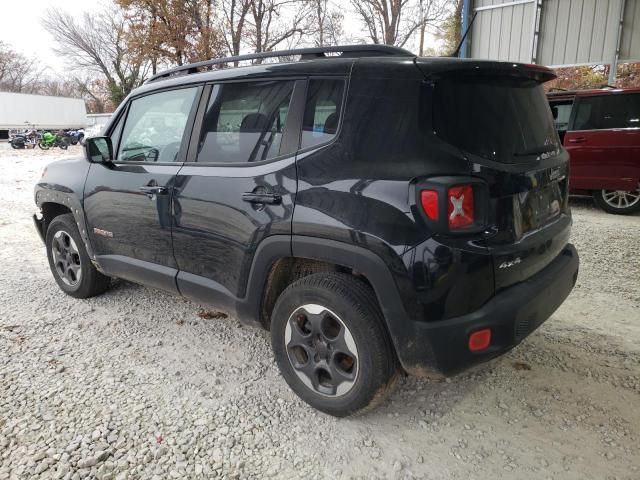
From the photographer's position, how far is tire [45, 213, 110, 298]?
403 centimetres

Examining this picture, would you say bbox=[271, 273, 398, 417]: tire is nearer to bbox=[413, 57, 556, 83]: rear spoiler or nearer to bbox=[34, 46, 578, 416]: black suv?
bbox=[34, 46, 578, 416]: black suv

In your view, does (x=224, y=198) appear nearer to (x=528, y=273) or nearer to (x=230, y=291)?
(x=230, y=291)

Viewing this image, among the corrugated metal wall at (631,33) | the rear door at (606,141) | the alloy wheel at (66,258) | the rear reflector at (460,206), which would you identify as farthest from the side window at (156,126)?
the corrugated metal wall at (631,33)

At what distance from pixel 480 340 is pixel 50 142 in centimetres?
2881

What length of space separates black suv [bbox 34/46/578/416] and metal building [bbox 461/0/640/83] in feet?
31.3

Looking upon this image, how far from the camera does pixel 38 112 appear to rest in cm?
3312

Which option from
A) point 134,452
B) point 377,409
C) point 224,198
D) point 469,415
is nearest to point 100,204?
point 224,198

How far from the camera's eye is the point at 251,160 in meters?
2.67

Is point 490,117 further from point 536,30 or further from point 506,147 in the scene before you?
point 536,30

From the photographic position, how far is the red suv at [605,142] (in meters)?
6.82

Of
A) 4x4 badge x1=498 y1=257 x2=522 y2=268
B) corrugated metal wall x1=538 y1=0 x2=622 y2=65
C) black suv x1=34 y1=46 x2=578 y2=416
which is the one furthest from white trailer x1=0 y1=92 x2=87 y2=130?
4x4 badge x1=498 y1=257 x2=522 y2=268

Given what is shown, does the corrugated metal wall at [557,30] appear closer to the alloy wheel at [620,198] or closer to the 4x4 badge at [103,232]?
the alloy wheel at [620,198]

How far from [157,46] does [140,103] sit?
20.5 metres

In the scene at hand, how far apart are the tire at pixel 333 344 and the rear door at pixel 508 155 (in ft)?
2.10
